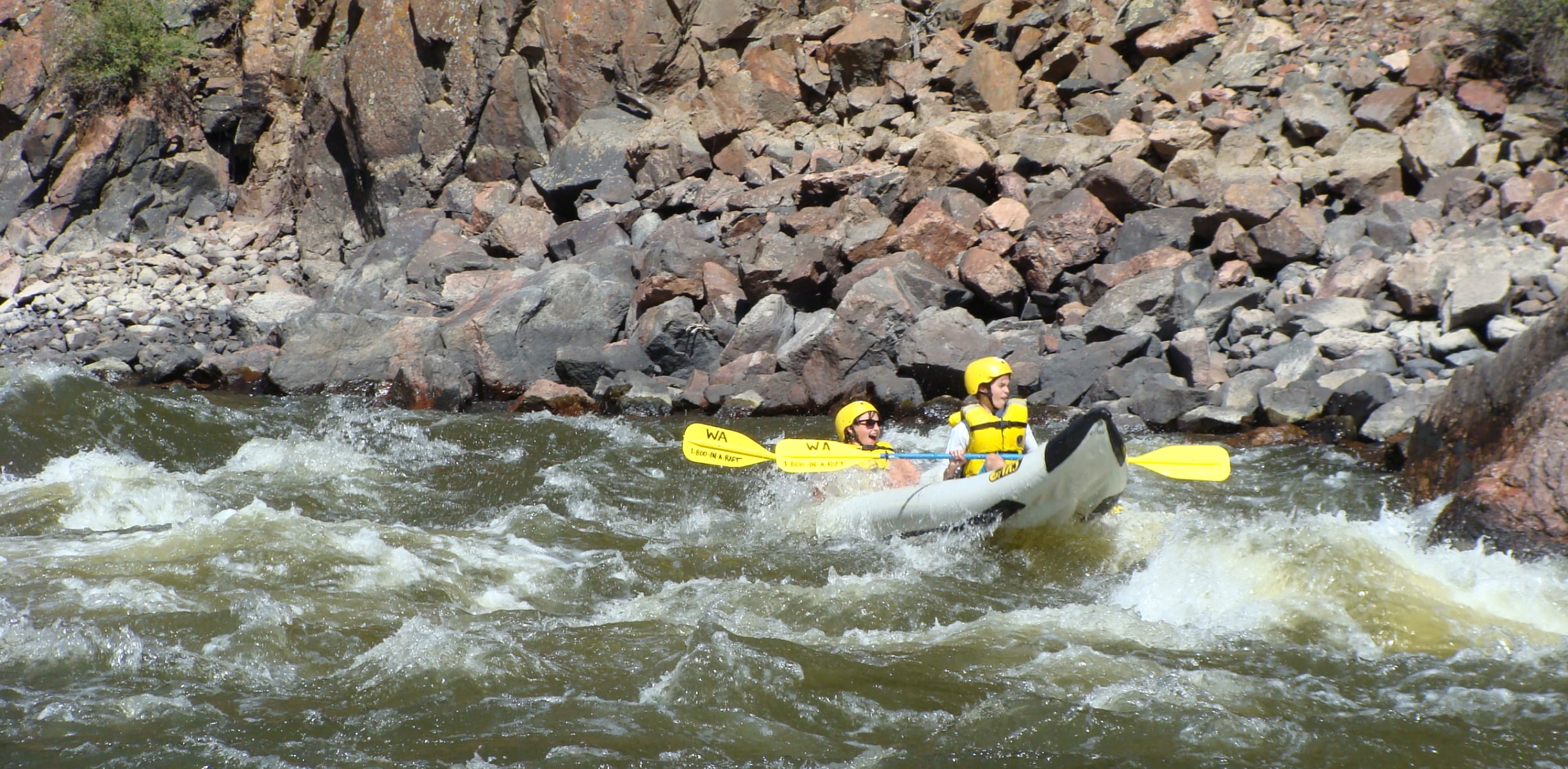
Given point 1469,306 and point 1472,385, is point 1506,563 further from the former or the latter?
point 1469,306

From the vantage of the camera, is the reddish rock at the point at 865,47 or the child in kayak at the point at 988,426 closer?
the child in kayak at the point at 988,426

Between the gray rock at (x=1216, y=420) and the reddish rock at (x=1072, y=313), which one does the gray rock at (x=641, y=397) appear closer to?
the reddish rock at (x=1072, y=313)

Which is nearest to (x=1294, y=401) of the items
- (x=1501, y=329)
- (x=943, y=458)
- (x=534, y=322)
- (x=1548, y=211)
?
(x=1501, y=329)

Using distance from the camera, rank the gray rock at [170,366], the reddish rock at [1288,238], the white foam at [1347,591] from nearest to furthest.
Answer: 1. the white foam at [1347,591]
2. the reddish rock at [1288,238]
3. the gray rock at [170,366]

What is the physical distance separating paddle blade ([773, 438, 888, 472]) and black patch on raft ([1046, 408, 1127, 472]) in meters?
1.36

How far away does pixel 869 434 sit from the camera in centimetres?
612

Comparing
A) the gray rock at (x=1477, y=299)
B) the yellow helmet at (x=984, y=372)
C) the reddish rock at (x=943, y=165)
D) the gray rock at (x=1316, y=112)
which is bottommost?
the gray rock at (x=1477, y=299)

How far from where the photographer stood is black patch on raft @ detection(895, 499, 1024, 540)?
4941 mm

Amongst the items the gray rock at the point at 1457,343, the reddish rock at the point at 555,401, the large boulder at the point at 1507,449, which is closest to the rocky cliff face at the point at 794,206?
the gray rock at the point at 1457,343

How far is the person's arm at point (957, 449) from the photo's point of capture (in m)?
5.63

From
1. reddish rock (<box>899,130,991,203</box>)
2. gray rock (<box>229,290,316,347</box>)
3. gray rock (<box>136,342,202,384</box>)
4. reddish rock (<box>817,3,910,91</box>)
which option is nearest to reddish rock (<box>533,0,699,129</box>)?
reddish rock (<box>817,3,910,91</box>)

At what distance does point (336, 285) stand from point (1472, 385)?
1168 centimetres

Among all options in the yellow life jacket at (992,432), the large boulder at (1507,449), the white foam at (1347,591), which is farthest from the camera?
the yellow life jacket at (992,432)

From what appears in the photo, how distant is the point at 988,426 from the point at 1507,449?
84.8 inches
